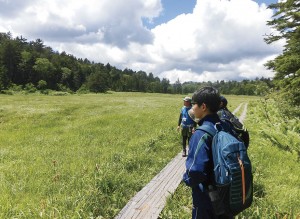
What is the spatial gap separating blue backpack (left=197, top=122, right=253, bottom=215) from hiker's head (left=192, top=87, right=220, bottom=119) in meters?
0.37

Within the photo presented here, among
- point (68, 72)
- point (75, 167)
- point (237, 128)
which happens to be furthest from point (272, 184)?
point (68, 72)

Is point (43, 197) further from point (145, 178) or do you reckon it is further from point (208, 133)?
point (208, 133)

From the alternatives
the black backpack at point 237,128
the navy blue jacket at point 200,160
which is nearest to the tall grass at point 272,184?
the black backpack at point 237,128

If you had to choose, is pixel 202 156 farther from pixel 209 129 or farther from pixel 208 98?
pixel 208 98

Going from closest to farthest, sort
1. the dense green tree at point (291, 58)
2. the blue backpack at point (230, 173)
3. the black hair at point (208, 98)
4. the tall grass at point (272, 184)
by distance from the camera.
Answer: the blue backpack at point (230, 173), the black hair at point (208, 98), the tall grass at point (272, 184), the dense green tree at point (291, 58)

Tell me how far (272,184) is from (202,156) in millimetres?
5729

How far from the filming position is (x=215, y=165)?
345 cm

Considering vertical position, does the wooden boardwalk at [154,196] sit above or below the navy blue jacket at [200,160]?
below

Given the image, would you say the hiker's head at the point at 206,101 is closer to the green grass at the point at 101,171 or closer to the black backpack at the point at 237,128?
the black backpack at the point at 237,128

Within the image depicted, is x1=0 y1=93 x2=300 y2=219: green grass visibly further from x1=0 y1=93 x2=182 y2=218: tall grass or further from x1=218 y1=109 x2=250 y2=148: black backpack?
x1=218 y1=109 x2=250 y2=148: black backpack

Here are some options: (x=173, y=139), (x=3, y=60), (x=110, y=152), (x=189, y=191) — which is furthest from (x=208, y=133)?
(x=3, y=60)

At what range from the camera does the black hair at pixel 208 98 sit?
373cm

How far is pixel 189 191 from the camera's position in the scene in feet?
25.4

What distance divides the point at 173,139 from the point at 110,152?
3940 mm
